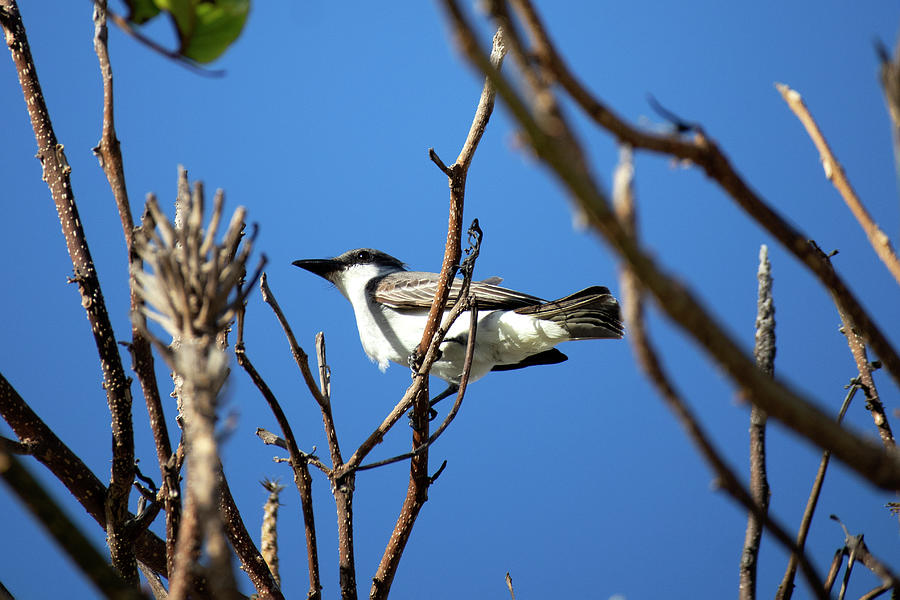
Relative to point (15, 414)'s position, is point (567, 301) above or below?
above

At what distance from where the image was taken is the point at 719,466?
0.44 metres

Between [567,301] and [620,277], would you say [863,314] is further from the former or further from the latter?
[567,301]

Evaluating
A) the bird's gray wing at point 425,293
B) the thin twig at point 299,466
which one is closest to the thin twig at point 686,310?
the thin twig at point 299,466

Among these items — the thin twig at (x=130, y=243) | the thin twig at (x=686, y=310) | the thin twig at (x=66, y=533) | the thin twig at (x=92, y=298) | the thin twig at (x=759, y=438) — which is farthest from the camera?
the thin twig at (x=92, y=298)

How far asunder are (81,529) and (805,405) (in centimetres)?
41

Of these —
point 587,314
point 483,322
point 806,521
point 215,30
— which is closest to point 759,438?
point 806,521

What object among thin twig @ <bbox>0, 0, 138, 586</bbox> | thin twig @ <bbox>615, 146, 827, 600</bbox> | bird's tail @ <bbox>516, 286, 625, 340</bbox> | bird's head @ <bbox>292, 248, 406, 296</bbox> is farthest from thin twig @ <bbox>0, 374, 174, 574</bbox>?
bird's head @ <bbox>292, 248, 406, 296</bbox>

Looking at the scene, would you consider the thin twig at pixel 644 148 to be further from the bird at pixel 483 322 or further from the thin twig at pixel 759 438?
the bird at pixel 483 322

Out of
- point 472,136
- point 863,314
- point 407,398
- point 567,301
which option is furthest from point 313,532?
point 567,301

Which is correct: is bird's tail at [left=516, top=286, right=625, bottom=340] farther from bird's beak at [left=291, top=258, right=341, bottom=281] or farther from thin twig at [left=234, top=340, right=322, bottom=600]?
thin twig at [left=234, top=340, right=322, bottom=600]

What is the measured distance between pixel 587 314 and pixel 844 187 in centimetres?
278

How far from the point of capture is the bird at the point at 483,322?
3.39 m

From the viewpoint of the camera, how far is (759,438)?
0.85m

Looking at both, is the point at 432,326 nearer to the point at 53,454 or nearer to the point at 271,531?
the point at 271,531
